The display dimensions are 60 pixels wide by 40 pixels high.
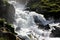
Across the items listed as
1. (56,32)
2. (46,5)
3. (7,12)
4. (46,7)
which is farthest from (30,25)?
(46,5)

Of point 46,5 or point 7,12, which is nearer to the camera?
point 7,12

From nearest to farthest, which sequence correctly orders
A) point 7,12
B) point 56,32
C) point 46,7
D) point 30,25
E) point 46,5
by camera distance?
1. point 7,12
2. point 56,32
3. point 30,25
4. point 46,7
5. point 46,5

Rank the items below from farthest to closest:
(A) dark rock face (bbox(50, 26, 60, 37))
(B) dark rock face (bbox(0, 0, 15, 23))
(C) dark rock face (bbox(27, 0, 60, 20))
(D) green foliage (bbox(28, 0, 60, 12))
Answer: (D) green foliage (bbox(28, 0, 60, 12)), (C) dark rock face (bbox(27, 0, 60, 20)), (A) dark rock face (bbox(50, 26, 60, 37)), (B) dark rock face (bbox(0, 0, 15, 23))

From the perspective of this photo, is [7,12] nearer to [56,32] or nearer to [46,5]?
[56,32]

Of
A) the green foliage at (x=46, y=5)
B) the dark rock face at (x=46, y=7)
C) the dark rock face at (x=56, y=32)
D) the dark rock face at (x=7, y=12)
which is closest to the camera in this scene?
the dark rock face at (x=7, y=12)

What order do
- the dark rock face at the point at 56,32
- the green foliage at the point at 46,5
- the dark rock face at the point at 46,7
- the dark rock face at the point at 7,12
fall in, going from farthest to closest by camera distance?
1. the green foliage at the point at 46,5
2. the dark rock face at the point at 46,7
3. the dark rock face at the point at 56,32
4. the dark rock face at the point at 7,12

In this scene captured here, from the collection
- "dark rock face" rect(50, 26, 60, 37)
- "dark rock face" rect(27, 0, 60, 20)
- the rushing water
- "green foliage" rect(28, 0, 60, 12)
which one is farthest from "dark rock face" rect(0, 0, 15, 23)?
"green foliage" rect(28, 0, 60, 12)

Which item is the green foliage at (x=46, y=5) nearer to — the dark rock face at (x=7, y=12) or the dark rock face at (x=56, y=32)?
the dark rock face at (x=56, y=32)

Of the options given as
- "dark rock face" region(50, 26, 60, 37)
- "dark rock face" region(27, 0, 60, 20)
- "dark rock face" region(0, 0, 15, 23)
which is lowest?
"dark rock face" region(50, 26, 60, 37)

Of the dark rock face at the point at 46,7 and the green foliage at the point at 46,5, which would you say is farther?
the green foliage at the point at 46,5

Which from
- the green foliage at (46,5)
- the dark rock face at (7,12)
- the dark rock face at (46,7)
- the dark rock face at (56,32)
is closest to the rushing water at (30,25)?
the dark rock face at (56,32)

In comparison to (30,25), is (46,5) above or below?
above

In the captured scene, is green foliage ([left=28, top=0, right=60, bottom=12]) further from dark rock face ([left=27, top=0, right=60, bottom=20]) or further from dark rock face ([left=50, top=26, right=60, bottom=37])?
dark rock face ([left=50, top=26, right=60, bottom=37])

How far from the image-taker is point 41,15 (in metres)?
38.3
